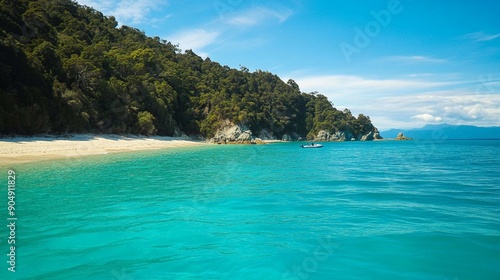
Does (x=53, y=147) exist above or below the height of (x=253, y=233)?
above

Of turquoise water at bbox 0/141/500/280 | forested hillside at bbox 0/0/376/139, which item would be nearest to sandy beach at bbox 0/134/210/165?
forested hillside at bbox 0/0/376/139

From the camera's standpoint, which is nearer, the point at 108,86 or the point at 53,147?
the point at 53,147

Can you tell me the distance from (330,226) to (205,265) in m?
4.32

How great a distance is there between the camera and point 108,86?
5894 cm

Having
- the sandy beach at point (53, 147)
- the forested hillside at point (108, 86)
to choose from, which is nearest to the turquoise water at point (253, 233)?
the sandy beach at point (53, 147)

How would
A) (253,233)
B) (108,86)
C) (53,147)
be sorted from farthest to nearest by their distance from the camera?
(108,86) → (53,147) → (253,233)

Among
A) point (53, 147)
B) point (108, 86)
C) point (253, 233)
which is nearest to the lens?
point (253, 233)

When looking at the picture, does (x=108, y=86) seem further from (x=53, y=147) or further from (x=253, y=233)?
(x=253, y=233)

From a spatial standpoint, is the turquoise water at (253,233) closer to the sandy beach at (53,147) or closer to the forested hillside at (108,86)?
the sandy beach at (53,147)

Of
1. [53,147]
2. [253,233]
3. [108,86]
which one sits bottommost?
[253,233]

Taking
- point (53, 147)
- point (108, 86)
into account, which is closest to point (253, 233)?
point (53, 147)

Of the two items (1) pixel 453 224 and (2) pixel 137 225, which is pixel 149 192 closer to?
(2) pixel 137 225

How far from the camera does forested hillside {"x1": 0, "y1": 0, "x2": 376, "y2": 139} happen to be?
3944 centimetres

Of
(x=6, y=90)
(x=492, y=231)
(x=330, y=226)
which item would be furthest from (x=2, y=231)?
(x=6, y=90)
